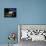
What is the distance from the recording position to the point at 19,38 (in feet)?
10.9

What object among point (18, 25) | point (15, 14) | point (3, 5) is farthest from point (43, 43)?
point (3, 5)

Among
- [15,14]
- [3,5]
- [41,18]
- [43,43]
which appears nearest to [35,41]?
[43,43]

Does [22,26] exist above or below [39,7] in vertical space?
below

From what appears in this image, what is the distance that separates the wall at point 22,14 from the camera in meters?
3.47

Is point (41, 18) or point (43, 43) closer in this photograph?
point (43, 43)

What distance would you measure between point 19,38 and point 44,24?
0.80 m

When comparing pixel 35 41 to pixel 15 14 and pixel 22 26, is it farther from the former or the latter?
pixel 15 14

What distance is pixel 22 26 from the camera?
3.37 meters

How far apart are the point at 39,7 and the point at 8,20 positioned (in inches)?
37.5

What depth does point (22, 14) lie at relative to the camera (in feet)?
11.5

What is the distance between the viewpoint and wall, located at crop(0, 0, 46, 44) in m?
3.47

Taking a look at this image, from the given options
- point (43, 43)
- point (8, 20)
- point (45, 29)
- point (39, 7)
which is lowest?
point (43, 43)

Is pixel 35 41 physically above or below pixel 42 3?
below

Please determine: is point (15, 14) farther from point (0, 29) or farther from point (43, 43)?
point (43, 43)
